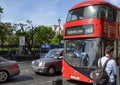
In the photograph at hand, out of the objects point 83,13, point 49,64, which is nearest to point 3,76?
point 49,64

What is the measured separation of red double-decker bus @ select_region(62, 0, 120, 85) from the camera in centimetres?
1224

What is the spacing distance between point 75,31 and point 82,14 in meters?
0.93

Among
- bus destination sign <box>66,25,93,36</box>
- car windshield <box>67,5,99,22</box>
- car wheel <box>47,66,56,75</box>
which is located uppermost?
car windshield <box>67,5,99,22</box>

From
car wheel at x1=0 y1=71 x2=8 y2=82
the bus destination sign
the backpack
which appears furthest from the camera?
car wheel at x1=0 y1=71 x2=8 y2=82

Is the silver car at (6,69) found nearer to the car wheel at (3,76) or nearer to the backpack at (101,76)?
the car wheel at (3,76)

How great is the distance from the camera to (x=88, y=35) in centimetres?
1251

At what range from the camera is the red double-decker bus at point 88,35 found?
12.2 meters

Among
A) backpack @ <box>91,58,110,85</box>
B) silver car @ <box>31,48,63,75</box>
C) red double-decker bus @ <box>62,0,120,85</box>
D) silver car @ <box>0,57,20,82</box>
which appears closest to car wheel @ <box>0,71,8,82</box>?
silver car @ <box>0,57,20,82</box>

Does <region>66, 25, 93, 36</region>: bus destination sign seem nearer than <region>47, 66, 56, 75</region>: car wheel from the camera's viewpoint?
Yes

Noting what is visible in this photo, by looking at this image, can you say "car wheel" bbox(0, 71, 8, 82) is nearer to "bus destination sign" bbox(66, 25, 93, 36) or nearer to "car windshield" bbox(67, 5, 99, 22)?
"bus destination sign" bbox(66, 25, 93, 36)

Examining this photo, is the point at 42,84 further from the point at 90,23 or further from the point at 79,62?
the point at 90,23

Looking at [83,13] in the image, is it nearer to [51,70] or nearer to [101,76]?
[51,70]

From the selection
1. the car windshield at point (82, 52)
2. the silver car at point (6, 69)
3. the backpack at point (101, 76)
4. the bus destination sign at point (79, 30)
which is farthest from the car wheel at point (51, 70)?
the backpack at point (101, 76)

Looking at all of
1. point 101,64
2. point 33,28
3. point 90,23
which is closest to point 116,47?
point 90,23
